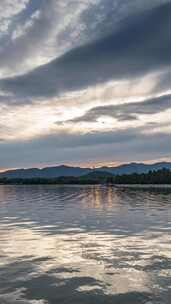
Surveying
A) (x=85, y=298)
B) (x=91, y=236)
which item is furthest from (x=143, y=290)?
(x=91, y=236)

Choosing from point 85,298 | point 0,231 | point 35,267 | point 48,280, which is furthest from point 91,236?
point 85,298

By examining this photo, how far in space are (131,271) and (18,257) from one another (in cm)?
962

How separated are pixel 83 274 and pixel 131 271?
10.1ft

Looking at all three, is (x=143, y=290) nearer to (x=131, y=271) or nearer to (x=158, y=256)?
(x=131, y=271)

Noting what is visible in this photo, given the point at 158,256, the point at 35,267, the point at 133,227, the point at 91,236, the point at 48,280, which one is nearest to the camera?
the point at 48,280

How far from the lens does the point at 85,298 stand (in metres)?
20.5

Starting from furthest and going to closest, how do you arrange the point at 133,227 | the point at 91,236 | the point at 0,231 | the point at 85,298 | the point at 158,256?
the point at 133,227 → the point at 0,231 → the point at 91,236 → the point at 158,256 → the point at 85,298

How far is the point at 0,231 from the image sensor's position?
47.3 m

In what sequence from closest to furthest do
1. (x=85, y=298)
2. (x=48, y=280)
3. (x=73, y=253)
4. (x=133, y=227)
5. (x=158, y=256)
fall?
(x=85, y=298) < (x=48, y=280) < (x=158, y=256) < (x=73, y=253) < (x=133, y=227)

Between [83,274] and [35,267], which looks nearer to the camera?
[83,274]

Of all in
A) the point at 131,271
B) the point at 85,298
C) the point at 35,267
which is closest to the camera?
the point at 85,298

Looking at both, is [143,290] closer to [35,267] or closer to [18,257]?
[35,267]

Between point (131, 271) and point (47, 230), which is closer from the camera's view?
point (131, 271)

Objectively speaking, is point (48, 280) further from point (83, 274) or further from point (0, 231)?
point (0, 231)
